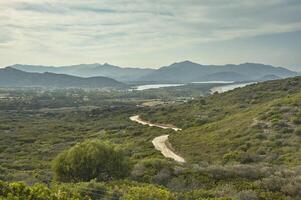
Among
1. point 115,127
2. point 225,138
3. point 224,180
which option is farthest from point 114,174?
point 115,127

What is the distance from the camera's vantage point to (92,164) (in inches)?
715

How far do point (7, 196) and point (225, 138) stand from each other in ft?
102

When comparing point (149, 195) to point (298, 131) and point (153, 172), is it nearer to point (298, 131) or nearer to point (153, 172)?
point (153, 172)

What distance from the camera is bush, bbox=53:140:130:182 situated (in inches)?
707

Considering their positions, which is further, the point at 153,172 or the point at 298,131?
the point at 298,131

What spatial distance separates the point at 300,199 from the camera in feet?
44.4

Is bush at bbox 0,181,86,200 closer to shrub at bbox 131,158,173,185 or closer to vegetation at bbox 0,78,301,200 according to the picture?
vegetation at bbox 0,78,301,200

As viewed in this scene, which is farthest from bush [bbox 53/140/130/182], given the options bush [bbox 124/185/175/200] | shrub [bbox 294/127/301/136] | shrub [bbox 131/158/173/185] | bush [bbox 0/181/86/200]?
shrub [bbox 294/127/301/136]

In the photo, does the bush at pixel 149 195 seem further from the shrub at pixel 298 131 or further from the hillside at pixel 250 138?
the shrub at pixel 298 131

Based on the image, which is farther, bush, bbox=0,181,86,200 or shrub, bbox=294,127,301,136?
shrub, bbox=294,127,301,136

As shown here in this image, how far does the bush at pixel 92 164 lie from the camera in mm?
17953

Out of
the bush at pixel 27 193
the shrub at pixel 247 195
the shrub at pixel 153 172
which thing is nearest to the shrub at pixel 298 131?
the shrub at pixel 153 172

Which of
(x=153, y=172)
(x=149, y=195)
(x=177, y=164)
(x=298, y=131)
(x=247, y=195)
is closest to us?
(x=149, y=195)

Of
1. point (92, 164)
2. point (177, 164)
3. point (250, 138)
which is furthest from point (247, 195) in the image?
point (250, 138)
